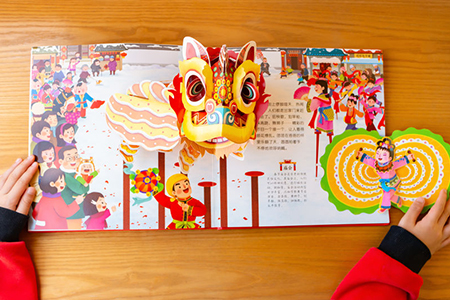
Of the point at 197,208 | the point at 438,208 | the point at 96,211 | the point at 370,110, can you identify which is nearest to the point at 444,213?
the point at 438,208

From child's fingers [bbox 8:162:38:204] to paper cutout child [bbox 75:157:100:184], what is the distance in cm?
11

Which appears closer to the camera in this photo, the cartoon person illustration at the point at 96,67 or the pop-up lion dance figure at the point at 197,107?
the pop-up lion dance figure at the point at 197,107

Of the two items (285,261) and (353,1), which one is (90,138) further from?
(353,1)

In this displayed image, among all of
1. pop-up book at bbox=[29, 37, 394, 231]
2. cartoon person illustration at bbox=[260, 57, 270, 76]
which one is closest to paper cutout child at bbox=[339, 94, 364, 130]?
pop-up book at bbox=[29, 37, 394, 231]

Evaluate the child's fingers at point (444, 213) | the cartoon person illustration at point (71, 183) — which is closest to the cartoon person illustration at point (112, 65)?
the cartoon person illustration at point (71, 183)

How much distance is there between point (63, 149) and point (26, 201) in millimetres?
155

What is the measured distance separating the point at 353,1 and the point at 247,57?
42 centimetres

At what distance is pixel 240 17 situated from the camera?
2.73 ft

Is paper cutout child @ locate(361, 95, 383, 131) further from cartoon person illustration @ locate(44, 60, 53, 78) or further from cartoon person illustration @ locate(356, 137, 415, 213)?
cartoon person illustration @ locate(44, 60, 53, 78)

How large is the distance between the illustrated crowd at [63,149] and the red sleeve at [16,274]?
2.7 inches

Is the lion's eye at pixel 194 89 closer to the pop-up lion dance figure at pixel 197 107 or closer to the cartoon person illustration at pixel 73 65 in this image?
the pop-up lion dance figure at pixel 197 107

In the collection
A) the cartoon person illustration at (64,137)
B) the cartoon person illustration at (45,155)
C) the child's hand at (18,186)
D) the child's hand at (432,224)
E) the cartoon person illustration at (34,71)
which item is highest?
the cartoon person illustration at (34,71)

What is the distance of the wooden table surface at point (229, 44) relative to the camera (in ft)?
2.54

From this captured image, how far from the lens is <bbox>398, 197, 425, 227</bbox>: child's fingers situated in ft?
2.57
